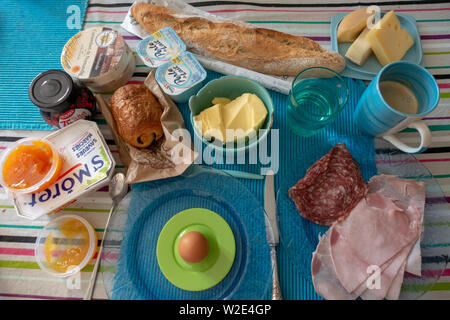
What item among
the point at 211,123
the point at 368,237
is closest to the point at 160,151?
the point at 211,123

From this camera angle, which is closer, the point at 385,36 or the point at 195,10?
the point at 385,36

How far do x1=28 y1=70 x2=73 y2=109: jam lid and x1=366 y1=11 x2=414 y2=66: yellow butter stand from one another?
77 cm

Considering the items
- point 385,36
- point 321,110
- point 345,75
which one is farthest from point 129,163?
point 385,36

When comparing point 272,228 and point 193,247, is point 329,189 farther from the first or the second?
point 193,247

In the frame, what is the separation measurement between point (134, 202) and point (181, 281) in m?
0.21

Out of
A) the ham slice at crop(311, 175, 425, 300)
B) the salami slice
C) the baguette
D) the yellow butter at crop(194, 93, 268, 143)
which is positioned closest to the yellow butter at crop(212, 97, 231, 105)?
the yellow butter at crop(194, 93, 268, 143)

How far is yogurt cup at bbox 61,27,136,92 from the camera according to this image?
2.23 ft

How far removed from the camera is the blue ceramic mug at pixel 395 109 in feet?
1.76

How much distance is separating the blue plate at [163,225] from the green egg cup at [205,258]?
0.07ft

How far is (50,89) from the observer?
0.62 metres

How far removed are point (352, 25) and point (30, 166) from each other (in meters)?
0.90

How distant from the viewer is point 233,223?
0.61 metres

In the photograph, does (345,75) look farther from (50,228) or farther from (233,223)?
(50,228)

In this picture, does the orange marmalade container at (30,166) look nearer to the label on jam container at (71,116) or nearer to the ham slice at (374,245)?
the label on jam container at (71,116)
